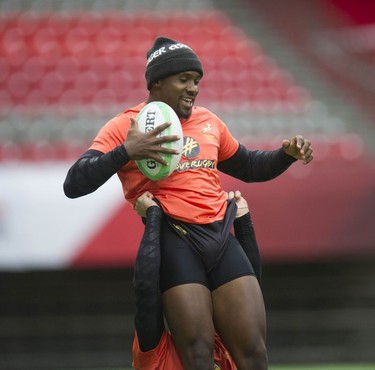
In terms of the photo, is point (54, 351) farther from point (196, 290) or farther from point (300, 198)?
point (196, 290)

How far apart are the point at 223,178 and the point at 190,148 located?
11.6 ft

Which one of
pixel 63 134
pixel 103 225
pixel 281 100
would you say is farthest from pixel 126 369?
pixel 281 100

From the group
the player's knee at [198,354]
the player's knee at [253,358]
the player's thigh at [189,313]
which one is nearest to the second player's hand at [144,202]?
the player's thigh at [189,313]

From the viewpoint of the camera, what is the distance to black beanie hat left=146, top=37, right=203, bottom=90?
4.39m

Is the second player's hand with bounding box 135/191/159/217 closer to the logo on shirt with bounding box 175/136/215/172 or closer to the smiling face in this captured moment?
the logo on shirt with bounding box 175/136/215/172

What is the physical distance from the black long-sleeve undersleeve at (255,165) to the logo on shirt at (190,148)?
1.04 feet

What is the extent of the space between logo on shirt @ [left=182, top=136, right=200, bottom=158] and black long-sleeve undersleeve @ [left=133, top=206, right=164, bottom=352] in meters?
0.27

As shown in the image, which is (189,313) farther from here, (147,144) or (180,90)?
(180,90)

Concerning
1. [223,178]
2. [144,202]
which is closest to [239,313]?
[144,202]

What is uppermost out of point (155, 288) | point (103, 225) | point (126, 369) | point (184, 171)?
point (184, 171)

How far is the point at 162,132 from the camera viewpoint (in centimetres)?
420

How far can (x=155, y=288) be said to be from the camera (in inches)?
168

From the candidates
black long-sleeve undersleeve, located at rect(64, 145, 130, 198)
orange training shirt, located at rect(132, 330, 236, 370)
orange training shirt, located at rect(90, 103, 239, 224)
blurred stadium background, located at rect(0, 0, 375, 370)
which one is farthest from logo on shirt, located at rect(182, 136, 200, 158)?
blurred stadium background, located at rect(0, 0, 375, 370)

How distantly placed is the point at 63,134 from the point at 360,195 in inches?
110
